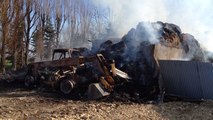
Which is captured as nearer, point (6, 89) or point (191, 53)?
point (6, 89)

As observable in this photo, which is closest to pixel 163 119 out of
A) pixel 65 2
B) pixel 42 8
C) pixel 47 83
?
pixel 47 83

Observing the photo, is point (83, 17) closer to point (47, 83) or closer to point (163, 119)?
point (47, 83)

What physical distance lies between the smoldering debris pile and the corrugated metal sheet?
45 centimetres

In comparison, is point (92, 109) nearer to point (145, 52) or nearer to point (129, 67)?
point (129, 67)

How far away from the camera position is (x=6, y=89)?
1644cm

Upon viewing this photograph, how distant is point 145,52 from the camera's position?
590 inches

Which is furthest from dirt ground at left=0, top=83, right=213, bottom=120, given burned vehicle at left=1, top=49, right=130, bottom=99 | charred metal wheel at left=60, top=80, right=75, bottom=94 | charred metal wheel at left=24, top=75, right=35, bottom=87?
charred metal wheel at left=24, top=75, right=35, bottom=87

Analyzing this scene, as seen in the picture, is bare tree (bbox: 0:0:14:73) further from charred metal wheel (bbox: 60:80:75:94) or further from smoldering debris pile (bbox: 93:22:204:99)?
charred metal wheel (bbox: 60:80:75:94)

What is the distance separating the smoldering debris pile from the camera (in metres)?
14.4

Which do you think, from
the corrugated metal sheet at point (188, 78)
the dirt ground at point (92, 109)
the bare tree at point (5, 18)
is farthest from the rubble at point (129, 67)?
the bare tree at point (5, 18)

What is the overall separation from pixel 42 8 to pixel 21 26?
641 cm

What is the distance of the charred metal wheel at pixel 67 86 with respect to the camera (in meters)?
13.9

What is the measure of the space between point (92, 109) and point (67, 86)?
301 cm

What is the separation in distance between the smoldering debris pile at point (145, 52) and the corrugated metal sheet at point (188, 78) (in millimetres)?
449
